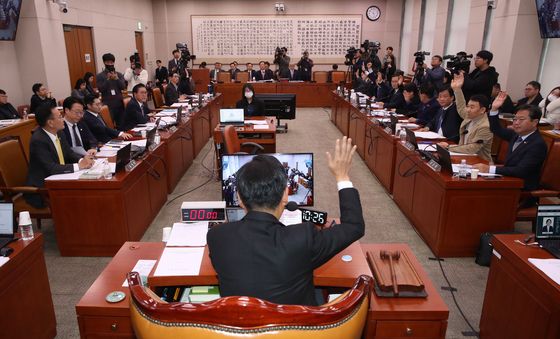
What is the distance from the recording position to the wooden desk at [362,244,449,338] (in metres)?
1.63

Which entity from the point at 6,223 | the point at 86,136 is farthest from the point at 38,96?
the point at 6,223

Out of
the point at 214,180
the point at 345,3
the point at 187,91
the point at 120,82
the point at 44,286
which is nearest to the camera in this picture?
the point at 44,286

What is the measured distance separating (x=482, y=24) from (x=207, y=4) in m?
7.67

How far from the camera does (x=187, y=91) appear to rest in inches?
336

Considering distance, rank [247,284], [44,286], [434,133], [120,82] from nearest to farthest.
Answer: [247,284]
[44,286]
[434,133]
[120,82]

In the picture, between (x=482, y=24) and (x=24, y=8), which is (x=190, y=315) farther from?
(x=482, y=24)

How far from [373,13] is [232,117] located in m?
8.49

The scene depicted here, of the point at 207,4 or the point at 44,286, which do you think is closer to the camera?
the point at 44,286

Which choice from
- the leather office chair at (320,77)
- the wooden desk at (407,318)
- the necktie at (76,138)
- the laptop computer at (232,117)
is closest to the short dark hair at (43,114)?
the necktie at (76,138)

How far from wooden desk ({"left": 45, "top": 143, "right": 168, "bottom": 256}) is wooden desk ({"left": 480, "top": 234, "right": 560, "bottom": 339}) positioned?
2.50 metres

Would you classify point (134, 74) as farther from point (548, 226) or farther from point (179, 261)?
point (548, 226)

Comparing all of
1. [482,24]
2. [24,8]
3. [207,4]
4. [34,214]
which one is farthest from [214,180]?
[207,4]

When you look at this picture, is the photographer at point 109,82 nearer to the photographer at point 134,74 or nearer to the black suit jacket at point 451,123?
the photographer at point 134,74

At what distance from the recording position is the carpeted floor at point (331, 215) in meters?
2.63
